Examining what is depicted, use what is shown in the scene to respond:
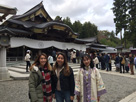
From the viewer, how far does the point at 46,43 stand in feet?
57.8

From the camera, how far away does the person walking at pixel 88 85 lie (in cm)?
247

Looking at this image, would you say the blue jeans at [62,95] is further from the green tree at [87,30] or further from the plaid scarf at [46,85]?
the green tree at [87,30]

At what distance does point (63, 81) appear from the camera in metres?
2.49

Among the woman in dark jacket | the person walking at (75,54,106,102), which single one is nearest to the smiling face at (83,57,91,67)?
the person walking at (75,54,106,102)

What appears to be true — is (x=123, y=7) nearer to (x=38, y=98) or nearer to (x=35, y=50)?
(x=35, y=50)

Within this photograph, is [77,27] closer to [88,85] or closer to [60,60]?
[60,60]

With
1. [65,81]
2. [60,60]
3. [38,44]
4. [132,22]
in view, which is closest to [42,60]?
[60,60]

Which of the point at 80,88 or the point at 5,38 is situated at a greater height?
the point at 5,38

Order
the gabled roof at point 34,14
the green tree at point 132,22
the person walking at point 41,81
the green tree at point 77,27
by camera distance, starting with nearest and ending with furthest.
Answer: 1. the person walking at point 41,81
2. the gabled roof at point 34,14
3. the green tree at point 132,22
4. the green tree at point 77,27

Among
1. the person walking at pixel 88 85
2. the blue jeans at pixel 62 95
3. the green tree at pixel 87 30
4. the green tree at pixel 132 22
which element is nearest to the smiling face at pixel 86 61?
the person walking at pixel 88 85

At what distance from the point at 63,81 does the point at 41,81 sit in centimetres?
43

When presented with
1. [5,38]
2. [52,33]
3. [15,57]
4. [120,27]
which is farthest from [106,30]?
[5,38]

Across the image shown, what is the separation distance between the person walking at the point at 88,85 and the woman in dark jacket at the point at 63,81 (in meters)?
0.15

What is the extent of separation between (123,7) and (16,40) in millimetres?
19370
